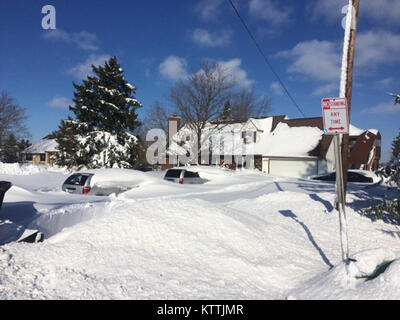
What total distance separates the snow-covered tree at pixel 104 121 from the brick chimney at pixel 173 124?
4.36 meters

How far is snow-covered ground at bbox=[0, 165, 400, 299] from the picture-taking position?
315 cm

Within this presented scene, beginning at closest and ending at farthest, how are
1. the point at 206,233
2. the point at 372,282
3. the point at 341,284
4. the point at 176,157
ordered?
1. the point at 372,282
2. the point at 341,284
3. the point at 206,233
4. the point at 176,157

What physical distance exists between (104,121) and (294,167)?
63.0 feet

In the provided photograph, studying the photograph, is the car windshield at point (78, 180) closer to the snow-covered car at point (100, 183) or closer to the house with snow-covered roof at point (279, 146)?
the snow-covered car at point (100, 183)

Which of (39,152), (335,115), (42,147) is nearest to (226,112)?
(335,115)

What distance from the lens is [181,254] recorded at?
13.9ft

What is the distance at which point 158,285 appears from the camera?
10.8 ft

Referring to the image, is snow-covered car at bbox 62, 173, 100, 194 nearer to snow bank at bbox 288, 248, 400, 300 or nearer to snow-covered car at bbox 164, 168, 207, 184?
snow-covered car at bbox 164, 168, 207, 184

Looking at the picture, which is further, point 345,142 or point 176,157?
point 176,157

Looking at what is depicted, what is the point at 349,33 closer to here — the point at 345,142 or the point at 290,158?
the point at 345,142
